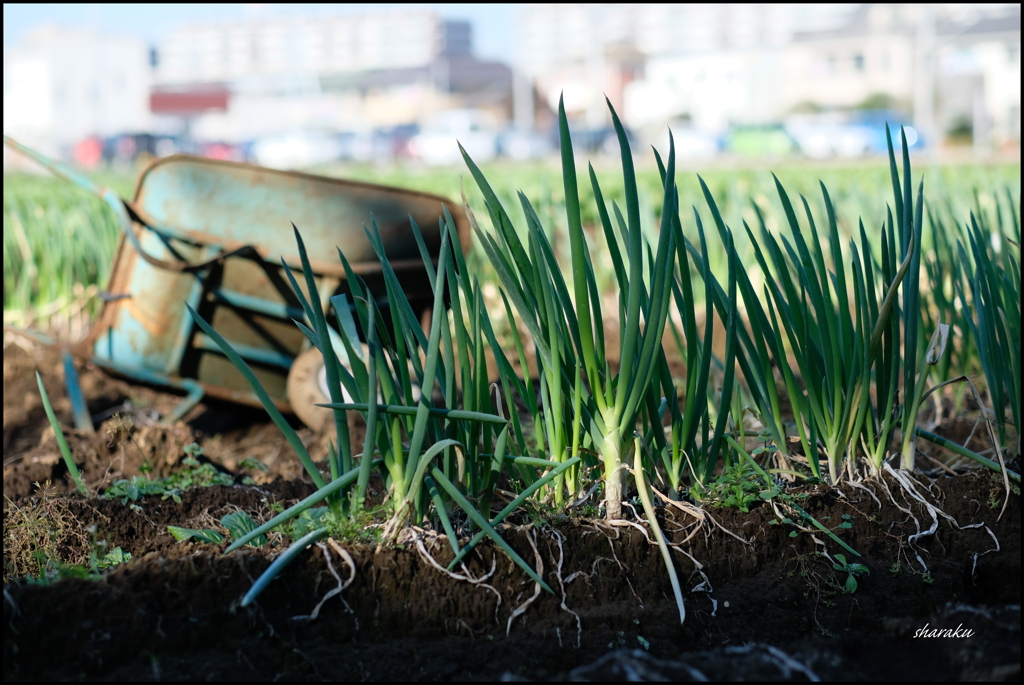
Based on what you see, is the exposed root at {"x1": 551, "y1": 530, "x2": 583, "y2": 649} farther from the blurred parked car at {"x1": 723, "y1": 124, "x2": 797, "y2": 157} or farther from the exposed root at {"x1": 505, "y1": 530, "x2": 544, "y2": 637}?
the blurred parked car at {"x1": 723, "y1": 124, "x2": 797, "y2": 157}

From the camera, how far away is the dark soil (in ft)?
3.10

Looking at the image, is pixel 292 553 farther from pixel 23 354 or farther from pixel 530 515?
pixel 23 354

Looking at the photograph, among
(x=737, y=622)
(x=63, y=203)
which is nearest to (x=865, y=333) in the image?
(x=737, y=622)

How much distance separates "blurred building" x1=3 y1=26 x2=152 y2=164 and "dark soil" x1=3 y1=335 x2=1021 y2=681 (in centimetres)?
4350

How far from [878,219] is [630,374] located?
2651 millimetres

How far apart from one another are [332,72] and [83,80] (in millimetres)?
25434

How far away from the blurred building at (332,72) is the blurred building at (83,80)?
4.55 m

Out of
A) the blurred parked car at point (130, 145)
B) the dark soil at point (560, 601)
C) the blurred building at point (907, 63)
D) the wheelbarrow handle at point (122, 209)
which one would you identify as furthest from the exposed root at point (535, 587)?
the blurred building at point (907, 63)

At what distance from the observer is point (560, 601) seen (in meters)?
1.15

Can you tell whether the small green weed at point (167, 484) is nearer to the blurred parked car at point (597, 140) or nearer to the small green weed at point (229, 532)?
the small green weed at point (229, 532)

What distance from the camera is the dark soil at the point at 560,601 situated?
3.10 ft

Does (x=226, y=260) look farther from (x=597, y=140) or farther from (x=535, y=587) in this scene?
(x=597, y=140)

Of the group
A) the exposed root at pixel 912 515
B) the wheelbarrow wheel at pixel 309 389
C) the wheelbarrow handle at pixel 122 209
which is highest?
the wheelbarrow handle at pixel 122 209
